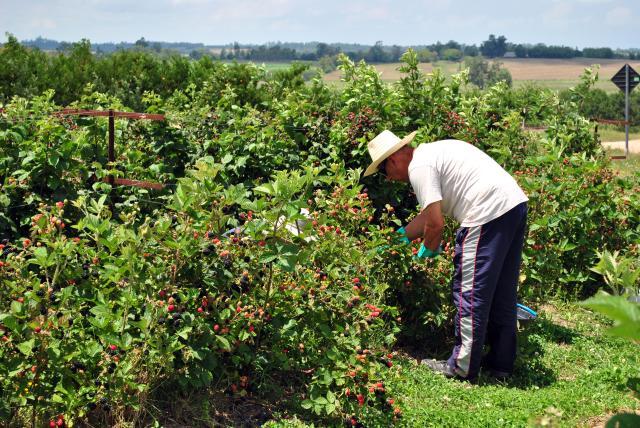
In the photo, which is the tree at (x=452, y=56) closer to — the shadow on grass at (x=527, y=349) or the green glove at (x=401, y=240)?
the shadow on grass at (x=527, y=349)

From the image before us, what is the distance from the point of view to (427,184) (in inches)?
180

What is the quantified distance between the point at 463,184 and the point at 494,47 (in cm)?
13286

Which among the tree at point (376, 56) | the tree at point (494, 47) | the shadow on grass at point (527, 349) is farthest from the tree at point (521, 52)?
the shadow on grass at point (527, 349)

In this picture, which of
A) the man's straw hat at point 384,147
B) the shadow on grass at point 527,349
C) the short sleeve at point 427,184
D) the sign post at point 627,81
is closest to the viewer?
the short sleeve at point 427,184

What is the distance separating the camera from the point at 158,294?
361 cm

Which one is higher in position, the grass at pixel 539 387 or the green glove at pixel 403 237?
the green glove at pixel 403 237

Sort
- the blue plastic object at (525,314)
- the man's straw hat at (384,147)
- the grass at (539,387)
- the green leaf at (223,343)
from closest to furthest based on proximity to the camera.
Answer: the green leaf at (223,343), the grass at (539,387), the man's straw hat at (384,147), the blue plastic object at (525,314)

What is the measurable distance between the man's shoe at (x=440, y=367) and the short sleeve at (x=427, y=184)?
3.41 feet

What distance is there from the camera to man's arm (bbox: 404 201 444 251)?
15.1 ft

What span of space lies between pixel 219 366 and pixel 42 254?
1064 mm

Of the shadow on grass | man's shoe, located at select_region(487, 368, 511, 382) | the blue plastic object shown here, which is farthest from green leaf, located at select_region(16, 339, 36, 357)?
the blue plastic object

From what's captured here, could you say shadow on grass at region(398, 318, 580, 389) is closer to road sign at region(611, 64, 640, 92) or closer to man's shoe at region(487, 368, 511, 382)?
man's shoe at region(487, 368, 511, 382)

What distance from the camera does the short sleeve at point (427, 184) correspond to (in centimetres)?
456

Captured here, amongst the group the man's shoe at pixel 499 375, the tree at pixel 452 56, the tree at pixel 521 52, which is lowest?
the man's shoe at pixel 499 375
